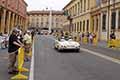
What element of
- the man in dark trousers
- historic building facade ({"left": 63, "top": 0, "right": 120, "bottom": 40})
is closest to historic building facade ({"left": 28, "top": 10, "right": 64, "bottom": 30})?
historic building facade ({"left": 63, "top": 0, "right": 120, "bottom": 40})

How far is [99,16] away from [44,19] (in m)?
100

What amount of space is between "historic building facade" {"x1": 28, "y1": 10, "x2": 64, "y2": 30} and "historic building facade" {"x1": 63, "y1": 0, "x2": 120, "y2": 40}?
69.5 metres

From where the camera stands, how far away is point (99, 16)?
54.5m

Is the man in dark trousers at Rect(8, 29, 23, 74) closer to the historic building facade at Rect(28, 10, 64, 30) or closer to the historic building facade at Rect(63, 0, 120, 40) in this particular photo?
the historic building facade at Rect(63, 0, 120, 40)

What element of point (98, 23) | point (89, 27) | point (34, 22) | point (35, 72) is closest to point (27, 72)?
point (35, 72)

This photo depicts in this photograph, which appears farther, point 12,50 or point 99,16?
point 99,16

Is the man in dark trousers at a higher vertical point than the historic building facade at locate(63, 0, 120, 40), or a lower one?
lower

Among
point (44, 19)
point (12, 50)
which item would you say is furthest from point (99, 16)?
point (44, 19)

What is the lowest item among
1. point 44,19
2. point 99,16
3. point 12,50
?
point 12,50

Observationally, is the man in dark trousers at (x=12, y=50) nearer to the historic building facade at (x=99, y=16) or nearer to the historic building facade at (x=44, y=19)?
the historic building facade at (x=99, y=16)

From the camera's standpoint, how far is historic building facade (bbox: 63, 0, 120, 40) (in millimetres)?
45531

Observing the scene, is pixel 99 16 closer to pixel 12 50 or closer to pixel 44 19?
pixel 12 50

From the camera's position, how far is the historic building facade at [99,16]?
1793 inches

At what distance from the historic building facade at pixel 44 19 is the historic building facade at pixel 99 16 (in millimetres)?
69505
